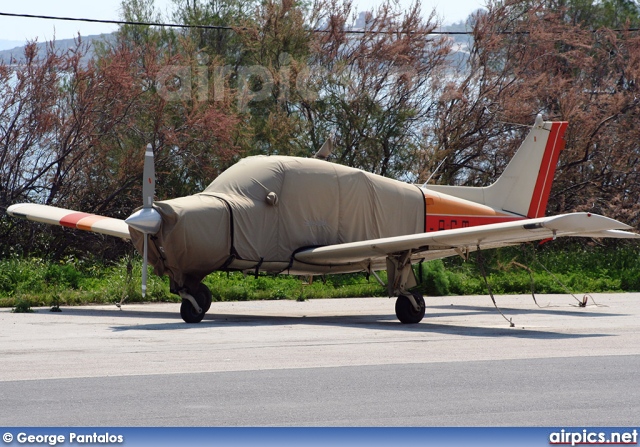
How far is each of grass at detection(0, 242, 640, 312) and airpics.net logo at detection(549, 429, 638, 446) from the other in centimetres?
965

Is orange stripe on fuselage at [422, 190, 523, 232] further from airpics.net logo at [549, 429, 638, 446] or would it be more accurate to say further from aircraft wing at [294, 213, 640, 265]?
airpics.net logo at [549, 429, 638, 446]

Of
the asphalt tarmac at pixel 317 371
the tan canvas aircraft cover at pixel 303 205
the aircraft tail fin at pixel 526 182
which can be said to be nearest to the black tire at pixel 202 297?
the asphalt tarmac at pixel 317 371

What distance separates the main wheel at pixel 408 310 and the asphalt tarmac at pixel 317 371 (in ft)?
1.09

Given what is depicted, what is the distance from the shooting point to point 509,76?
27.2m

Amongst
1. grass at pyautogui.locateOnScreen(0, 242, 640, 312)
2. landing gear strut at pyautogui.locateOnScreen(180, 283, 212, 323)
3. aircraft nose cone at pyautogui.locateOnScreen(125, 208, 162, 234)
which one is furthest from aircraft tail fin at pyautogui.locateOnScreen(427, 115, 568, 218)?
aircraft nose cone at pyautogui.locateOnScreen(125, 208, 162, 234)

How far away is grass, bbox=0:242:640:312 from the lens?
58.4 ft

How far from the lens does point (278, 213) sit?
14586 mm

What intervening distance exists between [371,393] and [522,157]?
1112 cm

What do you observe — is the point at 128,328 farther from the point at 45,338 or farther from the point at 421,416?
the point at 421,416

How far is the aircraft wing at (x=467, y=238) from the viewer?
11508 millimetres

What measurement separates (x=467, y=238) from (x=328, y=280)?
8.63 meters

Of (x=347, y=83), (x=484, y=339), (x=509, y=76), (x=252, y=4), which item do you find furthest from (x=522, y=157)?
(x=252, y=4)

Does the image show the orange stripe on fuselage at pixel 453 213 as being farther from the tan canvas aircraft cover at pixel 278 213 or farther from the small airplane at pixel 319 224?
the tan canvas aircraft cover at pixel 278 213

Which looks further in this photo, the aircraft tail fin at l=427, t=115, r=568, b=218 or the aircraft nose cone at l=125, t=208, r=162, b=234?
the aircraft tail fin at l=427, t=115, r=568, b=218
